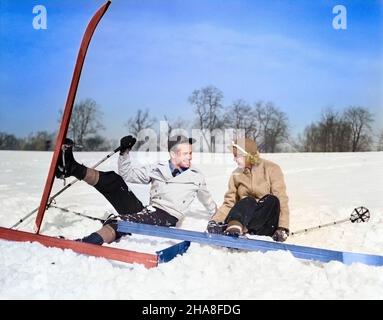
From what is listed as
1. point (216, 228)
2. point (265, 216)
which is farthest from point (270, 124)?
point (216, 228)

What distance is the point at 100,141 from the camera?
4410mm

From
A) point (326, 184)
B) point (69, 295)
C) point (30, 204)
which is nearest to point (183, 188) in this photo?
point (69, 295)

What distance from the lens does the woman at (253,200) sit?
137 inches

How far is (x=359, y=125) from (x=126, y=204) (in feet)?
7.80

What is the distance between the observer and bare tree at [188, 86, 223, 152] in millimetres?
4309

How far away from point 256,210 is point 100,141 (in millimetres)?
1749

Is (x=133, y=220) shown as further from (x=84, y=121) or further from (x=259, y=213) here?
(x=84, y=121)

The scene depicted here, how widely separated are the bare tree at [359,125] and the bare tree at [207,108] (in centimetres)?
123

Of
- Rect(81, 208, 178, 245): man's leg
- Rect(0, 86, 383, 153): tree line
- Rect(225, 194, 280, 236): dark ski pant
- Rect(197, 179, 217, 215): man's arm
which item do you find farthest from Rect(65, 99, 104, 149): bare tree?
Rect(225, 194, 280, 236): dark ski pant

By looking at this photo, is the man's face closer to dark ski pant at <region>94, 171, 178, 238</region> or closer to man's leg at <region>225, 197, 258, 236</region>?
dark ski pant at <region>94, 171, 178, 238</region>

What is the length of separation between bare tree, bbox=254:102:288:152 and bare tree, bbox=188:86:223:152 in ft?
1.27

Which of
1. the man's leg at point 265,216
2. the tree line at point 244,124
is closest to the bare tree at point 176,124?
the tree line at point 244,124

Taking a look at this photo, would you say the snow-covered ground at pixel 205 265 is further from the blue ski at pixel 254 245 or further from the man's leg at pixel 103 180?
the man's leg at pixel 103 180

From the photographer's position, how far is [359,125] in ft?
14.4
